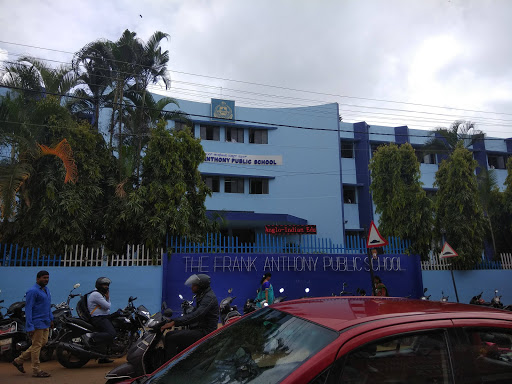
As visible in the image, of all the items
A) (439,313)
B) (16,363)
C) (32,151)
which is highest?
(32,151)

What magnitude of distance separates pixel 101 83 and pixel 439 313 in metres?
15.3

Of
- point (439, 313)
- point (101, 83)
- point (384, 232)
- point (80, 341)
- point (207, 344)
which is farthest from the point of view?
point (384, 232)

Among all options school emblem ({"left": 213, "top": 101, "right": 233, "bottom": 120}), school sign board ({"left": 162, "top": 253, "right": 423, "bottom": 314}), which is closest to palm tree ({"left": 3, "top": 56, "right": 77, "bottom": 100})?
school sign board ({"left": 162, "top": 253, "right": 423, "bottom": 314})

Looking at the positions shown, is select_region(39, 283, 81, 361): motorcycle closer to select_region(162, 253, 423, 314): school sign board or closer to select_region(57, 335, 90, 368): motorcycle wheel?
select_region(57, 335, 90, 368): motorcycle wheel

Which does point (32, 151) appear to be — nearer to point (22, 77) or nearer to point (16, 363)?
point (22, 77)

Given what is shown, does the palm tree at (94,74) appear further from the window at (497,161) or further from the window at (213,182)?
the window at (497,161)

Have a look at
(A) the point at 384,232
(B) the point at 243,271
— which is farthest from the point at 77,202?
(A) the point at 384,232

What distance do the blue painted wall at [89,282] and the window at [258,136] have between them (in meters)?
15.3

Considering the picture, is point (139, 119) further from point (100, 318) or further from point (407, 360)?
point (407, 360)

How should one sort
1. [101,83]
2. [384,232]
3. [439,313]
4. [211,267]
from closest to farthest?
[439,313] < [211,267] < [101,83] < [384,232]

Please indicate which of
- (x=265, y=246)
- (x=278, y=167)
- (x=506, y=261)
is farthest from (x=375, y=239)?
(x=278, y=167)

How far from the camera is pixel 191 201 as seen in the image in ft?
43.1

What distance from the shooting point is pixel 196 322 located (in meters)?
4.91

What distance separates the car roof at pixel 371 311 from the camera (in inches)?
79.4
